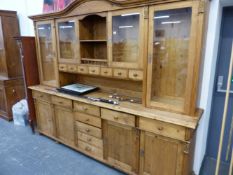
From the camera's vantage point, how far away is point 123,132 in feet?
6.54

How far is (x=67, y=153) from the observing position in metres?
2.59

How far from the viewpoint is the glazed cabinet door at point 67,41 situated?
2365 millimetres

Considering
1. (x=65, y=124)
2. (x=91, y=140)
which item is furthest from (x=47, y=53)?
(x=91, y=140)

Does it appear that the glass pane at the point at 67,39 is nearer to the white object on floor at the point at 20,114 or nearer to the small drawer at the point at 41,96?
the small drawer at the point at 41,96

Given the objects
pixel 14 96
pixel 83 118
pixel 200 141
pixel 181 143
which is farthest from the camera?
pixel 14 96

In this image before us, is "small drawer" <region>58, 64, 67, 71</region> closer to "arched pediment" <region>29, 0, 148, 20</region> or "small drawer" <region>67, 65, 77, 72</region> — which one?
"small drawer" <region>67, 65, 77, 72</region>

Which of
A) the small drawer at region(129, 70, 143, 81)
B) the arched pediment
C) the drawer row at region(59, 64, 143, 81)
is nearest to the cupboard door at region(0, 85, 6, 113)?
the drawer row at region(59, 64, 143, 81)

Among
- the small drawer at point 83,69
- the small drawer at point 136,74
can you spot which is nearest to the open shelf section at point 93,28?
the small drawer at point 83,69

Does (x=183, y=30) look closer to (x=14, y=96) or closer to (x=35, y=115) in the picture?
(x=35, y=115)

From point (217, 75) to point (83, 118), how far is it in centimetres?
175

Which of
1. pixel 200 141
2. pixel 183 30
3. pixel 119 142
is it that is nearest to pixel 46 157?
pixel 119 142

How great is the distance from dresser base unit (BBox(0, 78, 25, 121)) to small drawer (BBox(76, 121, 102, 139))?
2.02 meters

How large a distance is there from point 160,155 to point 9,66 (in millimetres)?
3303

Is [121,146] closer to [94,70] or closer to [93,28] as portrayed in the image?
[94,70]
